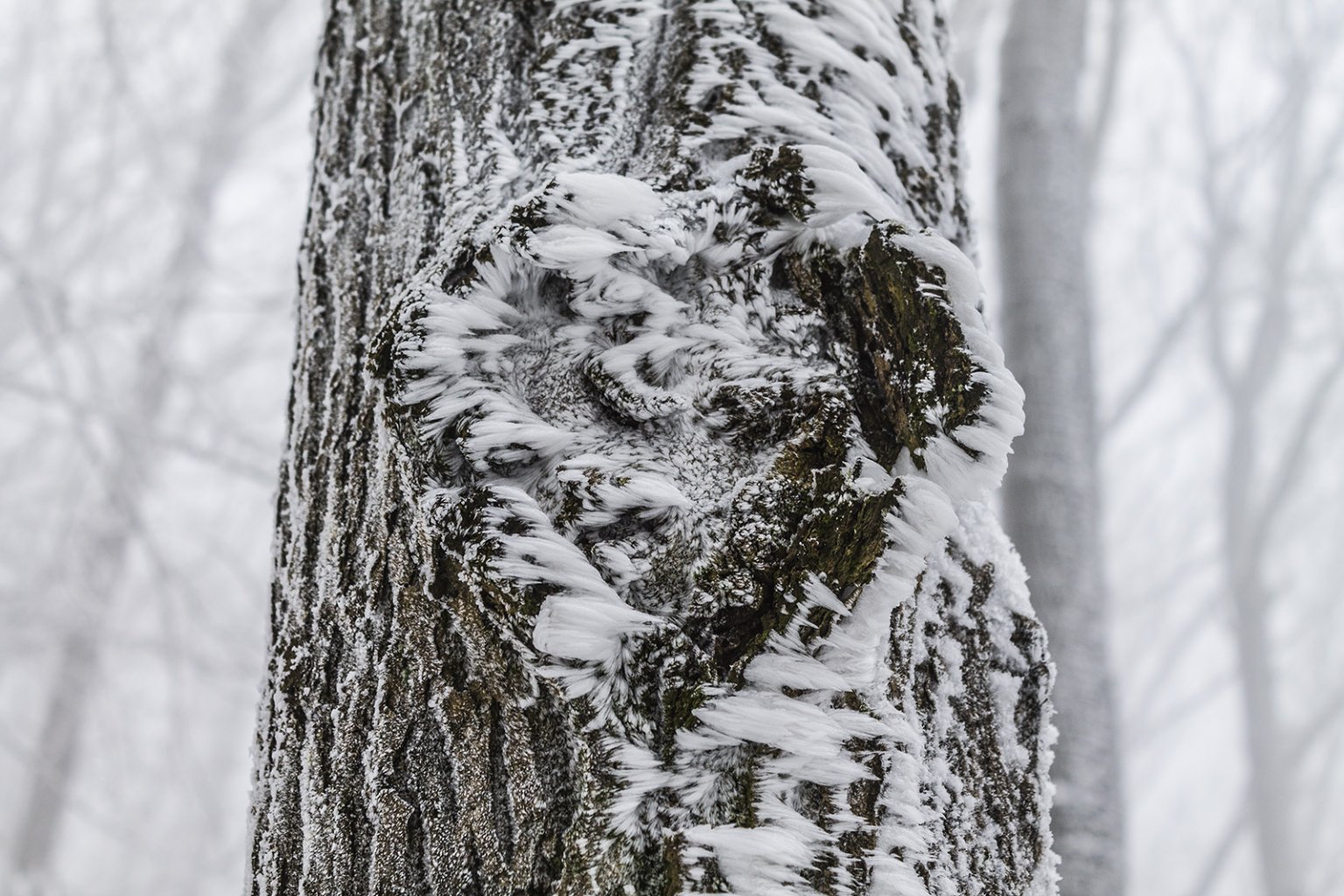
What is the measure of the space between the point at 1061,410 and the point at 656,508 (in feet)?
4.93

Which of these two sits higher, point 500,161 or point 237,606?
point 500,161

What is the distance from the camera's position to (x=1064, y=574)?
5.56 feet

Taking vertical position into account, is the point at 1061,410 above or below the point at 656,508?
above

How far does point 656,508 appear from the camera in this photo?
526mm

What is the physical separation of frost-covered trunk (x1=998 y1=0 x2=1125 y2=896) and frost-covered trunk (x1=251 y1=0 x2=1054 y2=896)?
42.7 inches

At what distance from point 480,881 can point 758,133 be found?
519mm

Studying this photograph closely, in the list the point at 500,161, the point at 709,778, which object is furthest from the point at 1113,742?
the point at 500,161

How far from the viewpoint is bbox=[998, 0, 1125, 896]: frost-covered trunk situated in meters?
1.58

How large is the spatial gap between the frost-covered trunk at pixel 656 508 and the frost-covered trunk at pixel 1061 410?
42.7 inches

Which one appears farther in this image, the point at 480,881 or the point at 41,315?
the point at 41,315

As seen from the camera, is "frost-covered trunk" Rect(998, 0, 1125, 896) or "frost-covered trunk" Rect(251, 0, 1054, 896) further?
"frost-covered trunk" Rect(998, 0, 1125, 896)

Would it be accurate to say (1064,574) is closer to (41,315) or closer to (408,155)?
(408,155)

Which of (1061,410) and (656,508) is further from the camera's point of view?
(1061,410)

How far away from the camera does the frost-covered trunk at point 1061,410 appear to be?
62.3 inches
